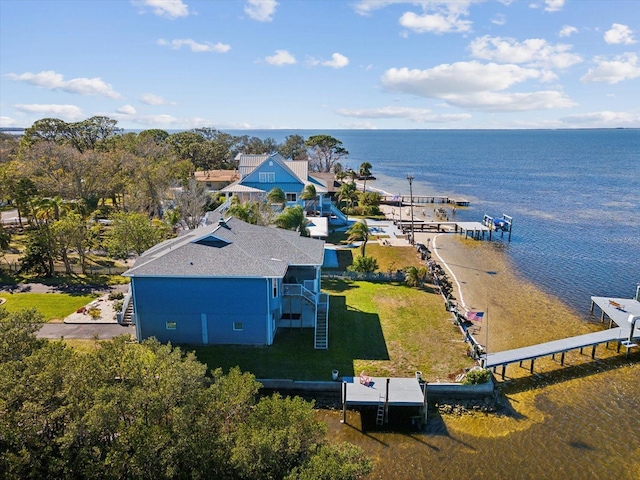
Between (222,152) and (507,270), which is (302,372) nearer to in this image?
(507,270)

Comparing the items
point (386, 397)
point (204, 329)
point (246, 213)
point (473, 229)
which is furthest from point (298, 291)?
point (473, 229)

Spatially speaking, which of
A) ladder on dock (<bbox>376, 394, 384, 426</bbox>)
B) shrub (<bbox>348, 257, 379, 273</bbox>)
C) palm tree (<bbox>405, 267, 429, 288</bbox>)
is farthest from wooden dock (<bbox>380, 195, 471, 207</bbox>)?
ladder on dock (<bbox>376, 394, 384, 426</bbox>)

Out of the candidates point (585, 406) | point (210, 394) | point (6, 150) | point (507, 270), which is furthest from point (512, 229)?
point (6, 150)

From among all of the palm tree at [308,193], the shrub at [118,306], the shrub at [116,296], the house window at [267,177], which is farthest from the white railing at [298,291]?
the house window at [267,177]

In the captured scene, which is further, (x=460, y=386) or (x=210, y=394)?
(x=460, y=386)

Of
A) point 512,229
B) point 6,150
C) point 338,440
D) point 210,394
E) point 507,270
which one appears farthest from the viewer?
point 6,150
